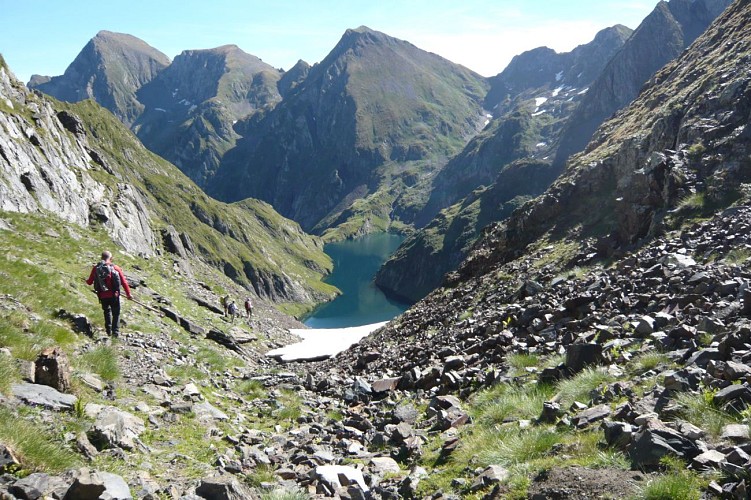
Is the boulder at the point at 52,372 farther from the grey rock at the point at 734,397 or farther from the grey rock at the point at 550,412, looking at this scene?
the grey rock at the point at 734,397

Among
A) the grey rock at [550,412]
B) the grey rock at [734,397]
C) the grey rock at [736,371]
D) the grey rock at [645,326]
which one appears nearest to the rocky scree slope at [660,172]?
the grey rock at [645,326]

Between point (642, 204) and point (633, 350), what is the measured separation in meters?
17.6

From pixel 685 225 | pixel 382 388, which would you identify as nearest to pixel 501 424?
pixel 382 388

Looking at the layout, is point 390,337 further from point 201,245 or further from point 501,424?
point 201,245

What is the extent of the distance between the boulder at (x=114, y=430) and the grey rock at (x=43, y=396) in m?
0.65

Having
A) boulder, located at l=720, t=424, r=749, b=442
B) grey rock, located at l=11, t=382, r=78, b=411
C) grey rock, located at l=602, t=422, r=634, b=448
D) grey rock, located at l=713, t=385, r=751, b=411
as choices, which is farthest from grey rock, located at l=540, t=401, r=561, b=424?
grey rock, located at l=11, t=382, r=78, b=411

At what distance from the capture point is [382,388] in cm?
1673

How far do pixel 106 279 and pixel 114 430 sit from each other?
9.93 meters

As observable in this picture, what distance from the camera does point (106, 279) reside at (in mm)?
17562

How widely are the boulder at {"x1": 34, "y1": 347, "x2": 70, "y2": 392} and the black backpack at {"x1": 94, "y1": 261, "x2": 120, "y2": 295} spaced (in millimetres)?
7310

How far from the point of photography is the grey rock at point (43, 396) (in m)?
9.13

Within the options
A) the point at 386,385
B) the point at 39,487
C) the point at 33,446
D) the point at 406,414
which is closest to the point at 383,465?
the point at 406,414

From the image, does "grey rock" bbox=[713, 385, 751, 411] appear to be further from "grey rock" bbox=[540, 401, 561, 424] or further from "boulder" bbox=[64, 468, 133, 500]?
"boulder" bbox=[64, 468, 133, 500]

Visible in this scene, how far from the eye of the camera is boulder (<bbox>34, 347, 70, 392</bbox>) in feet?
33.3
